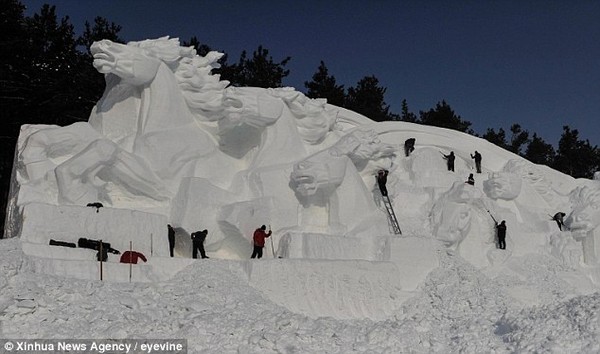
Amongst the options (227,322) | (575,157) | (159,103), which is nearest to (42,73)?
(159,103)

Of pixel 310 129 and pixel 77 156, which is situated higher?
pixel 310 129

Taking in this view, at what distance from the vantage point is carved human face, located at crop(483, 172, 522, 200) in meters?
13.9

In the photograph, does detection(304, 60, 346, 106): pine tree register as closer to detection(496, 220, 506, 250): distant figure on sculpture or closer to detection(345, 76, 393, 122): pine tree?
detection(345, 76, 393, 122): pine tree

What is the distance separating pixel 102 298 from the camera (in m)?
7.70

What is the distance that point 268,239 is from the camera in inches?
431

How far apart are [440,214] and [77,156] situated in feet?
20.0

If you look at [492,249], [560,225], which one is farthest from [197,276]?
[560,225]

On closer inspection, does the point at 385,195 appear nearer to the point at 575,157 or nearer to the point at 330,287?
the point at 330,287

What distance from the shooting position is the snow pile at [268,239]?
7480 millimetres

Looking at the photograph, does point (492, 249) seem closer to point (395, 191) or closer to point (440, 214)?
point (440, 214)

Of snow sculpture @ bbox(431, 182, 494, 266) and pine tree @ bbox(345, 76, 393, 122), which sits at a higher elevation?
pine tree @ bbox(345, 76, 393, 122)

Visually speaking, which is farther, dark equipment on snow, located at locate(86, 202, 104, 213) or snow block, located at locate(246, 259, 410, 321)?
dark equipment on snow, located at locate(86, 202, 104, 213)

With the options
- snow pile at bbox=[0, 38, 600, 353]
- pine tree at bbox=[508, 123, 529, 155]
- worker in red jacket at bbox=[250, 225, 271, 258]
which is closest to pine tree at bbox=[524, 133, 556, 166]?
pine tree at bbox=[508, 123, 529, 155]

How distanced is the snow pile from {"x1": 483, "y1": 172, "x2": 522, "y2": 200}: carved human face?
1.7 inches
